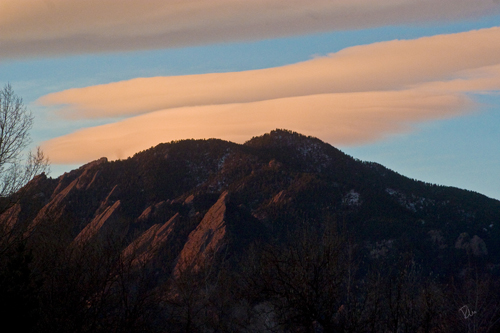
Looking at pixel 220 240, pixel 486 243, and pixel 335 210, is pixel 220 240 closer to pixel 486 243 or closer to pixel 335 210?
pixel 335 210

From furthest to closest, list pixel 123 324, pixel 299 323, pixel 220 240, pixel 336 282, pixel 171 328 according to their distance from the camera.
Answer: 1. pixel 220 240
2. pixel 171 328
3. pixel 123 324
4. pixel 336 282
5. pixel 299 323

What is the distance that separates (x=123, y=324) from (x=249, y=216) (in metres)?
150

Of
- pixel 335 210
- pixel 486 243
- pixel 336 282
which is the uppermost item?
pixel 336 282

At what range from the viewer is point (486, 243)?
181m

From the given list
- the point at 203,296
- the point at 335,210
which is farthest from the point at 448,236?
the point at 203,296

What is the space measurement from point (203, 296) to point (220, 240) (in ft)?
364

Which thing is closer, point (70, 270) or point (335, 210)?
point (70, 270)

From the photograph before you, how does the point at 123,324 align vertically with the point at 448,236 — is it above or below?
above

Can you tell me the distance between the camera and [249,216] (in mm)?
185375

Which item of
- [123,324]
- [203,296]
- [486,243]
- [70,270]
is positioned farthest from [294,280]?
[486,243]

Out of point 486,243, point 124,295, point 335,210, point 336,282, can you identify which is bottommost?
point 486,243

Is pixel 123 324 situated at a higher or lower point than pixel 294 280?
lower

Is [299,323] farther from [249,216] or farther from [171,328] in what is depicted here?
[249,216]

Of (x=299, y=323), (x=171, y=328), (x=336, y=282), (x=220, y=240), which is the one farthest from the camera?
(x=220, y=240)
